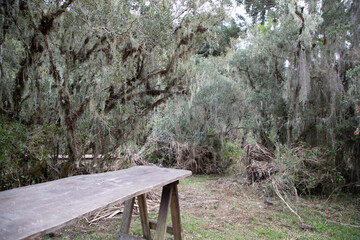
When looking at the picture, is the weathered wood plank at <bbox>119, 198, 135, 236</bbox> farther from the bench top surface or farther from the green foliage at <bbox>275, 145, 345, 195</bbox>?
the green foliage at <bbox>275, 145, 345, 195</bbox>

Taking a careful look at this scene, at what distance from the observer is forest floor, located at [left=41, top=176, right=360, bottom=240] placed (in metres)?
3.17

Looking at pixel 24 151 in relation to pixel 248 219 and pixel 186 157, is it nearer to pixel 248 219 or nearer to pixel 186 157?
pixel 248 219

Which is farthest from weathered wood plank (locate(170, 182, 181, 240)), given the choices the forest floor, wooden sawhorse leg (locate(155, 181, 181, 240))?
the forest floor

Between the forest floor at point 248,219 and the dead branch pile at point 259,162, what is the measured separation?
15.5 inches

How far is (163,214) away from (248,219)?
1841mm

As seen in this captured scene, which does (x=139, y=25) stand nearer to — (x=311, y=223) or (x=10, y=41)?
(x=10, y=41)

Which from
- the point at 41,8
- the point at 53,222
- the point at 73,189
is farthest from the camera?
the point at 41,8

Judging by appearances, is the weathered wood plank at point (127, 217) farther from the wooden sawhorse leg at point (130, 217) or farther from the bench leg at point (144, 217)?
the bench leg at point (144, 217)

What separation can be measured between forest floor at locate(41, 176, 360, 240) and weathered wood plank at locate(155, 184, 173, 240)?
64 centimetres

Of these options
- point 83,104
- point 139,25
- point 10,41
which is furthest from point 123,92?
point 10,41

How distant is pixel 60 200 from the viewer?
1.62m

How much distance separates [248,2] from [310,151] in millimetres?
5528

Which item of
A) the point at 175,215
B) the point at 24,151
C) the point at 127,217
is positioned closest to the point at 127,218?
the point at 127,217

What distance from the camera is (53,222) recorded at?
126cm
